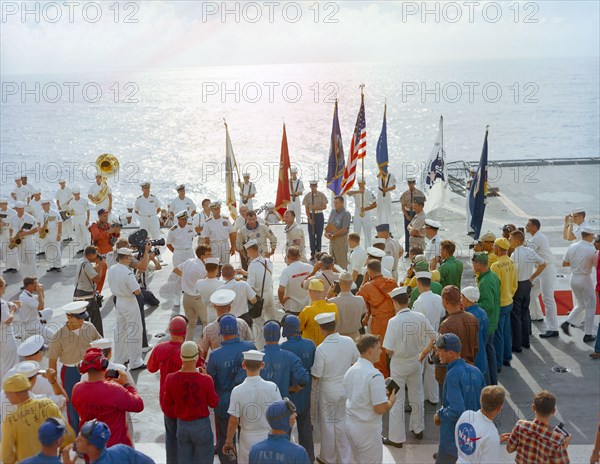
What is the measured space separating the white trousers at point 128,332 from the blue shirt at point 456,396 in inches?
197

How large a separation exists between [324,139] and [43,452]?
87581 millimetres

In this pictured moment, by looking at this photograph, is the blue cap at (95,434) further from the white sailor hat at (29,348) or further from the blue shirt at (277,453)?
the white sailor hat at (29,348)

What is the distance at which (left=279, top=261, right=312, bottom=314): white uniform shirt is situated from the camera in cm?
990

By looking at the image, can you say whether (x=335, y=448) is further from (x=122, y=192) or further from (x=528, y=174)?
(x=122, y=192)

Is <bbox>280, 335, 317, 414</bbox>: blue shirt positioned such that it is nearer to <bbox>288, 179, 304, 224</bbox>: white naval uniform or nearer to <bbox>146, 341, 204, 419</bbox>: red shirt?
<bbox>146, 341, 204, 419</bbox>: red shirt

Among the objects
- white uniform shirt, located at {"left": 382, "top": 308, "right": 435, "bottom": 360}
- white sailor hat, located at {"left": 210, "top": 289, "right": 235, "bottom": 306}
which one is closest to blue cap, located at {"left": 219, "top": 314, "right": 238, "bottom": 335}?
white sailor hat, located at {"left": 210, "top": 289, "right": 235, "bottom": 306}

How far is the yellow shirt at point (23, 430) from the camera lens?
5957 mm

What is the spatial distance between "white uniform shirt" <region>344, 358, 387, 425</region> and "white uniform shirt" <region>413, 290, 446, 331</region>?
1940 mm

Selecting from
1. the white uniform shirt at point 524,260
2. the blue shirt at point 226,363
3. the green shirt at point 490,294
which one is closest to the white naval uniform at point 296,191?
the white uniform shirt at point 524,260

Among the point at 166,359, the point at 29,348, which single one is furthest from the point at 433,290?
the point at 29,348

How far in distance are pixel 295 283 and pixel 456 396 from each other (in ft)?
12.4

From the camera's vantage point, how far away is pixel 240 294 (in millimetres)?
9312

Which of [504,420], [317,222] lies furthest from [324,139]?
[504,420]

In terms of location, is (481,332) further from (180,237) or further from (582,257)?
(180,237)
